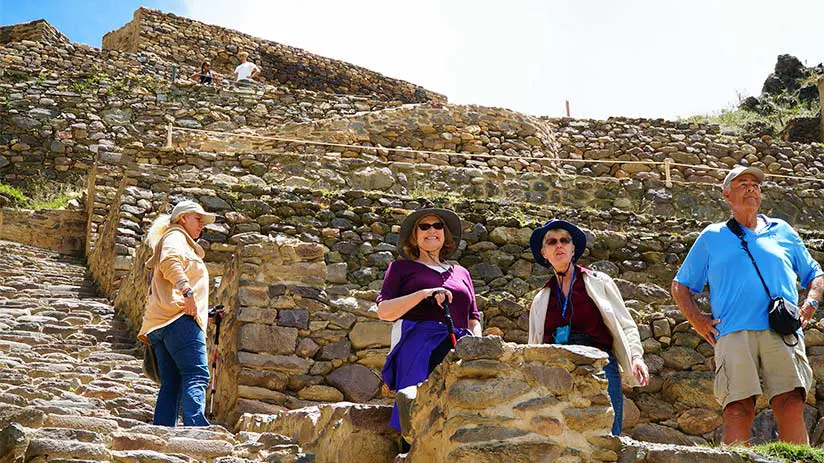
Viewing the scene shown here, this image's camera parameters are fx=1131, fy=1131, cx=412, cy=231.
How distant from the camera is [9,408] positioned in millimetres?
4766

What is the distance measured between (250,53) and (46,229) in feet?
39.5

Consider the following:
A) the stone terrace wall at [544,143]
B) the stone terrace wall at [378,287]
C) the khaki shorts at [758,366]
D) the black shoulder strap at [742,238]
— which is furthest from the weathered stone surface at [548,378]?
the stone terrace wall at [544,143]

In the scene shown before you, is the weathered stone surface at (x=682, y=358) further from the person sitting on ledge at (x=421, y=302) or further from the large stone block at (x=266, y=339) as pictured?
the person sitting on ledge at (x=421, y=302)

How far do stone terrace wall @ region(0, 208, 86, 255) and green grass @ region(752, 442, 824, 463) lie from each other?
12107 mm

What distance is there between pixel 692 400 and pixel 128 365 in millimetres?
4266

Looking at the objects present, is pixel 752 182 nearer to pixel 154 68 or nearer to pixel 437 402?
pixel 437 402

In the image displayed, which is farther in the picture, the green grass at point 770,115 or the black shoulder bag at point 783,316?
the green grass at point 770,115

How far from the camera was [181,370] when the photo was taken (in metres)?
6.39

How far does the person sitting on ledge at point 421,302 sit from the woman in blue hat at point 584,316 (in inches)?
15.2

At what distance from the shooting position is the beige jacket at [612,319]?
5332 millimetres

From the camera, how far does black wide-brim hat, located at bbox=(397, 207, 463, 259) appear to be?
5.87 meters

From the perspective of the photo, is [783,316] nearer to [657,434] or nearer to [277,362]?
[657,434]

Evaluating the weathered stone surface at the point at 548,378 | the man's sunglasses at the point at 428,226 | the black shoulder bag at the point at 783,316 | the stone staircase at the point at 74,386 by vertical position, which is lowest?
the stone staircase at the point at 74,386

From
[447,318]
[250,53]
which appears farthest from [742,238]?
[250,53]
